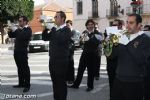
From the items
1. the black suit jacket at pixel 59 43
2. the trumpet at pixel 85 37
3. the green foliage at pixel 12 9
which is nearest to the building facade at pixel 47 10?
the green foliage at pixel 12 9

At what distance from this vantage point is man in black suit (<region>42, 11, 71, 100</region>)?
8.28 m

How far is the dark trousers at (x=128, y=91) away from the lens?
19.9 feet

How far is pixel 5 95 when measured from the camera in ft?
32.3

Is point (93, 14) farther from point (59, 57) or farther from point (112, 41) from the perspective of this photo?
point (112, 41)

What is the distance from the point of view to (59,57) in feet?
27.4

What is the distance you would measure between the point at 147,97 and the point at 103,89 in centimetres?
323

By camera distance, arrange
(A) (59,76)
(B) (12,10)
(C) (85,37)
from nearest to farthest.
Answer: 1. (A) (59,76)
2. (C) (85,37)
3. (B) (12,10)

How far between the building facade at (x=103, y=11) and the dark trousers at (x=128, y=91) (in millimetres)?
42155

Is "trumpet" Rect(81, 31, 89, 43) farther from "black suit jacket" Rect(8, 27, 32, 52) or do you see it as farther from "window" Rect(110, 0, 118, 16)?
"window" Rect(110, 0, 118, 16)

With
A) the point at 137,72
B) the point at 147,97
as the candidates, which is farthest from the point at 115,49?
the point at 147,97

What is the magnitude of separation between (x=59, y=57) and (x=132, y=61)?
2.54m

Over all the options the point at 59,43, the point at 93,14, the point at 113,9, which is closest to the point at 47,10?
the point at 93,14

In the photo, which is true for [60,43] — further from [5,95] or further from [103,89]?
[103,89]

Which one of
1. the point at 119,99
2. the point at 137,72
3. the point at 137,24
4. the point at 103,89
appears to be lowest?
the point at 103,89
